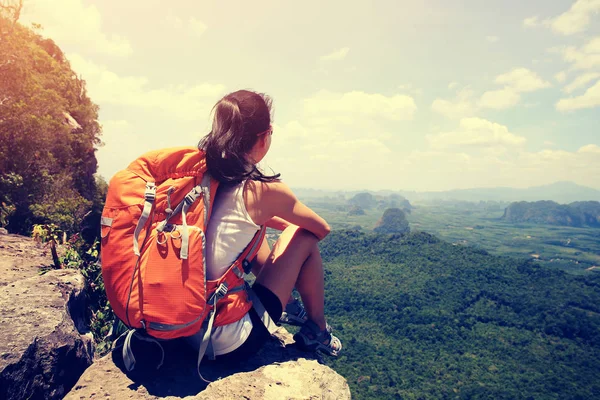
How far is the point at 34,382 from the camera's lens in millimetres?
2146

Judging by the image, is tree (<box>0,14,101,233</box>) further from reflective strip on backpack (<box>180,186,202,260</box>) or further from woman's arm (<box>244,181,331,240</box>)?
woman's arm (<box>244,181,331,240</box>)

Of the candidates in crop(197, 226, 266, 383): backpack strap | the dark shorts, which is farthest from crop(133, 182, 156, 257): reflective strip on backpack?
the dark shorts

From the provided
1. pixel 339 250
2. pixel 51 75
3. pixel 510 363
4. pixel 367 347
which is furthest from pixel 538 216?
pixel 51 75

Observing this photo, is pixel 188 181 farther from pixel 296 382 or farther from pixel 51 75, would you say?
pixel 51 75

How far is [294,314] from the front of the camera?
123 inches

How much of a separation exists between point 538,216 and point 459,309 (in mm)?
186934

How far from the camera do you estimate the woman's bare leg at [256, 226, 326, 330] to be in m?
2.70

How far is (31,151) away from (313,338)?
729 cm

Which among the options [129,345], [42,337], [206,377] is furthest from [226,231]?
[42,337]

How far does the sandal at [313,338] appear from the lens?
2992mm

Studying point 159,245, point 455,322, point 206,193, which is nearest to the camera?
point 159,245

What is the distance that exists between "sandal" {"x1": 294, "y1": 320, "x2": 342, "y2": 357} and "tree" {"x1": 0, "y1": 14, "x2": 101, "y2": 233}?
201 inches

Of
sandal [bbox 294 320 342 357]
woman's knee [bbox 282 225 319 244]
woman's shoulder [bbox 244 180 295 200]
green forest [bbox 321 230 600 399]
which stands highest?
woman's shoulder [bbox 244 180 295 200]

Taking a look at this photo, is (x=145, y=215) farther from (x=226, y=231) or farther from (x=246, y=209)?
(x=246, y=209)
